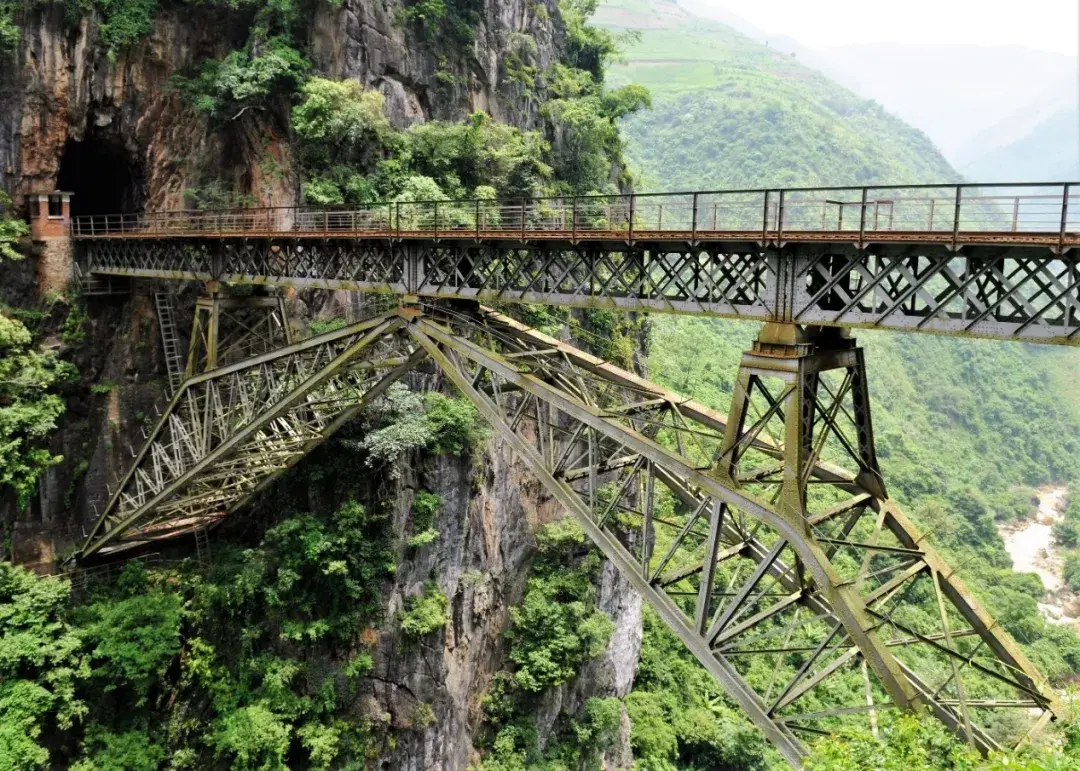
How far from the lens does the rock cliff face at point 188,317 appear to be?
63.2 feet

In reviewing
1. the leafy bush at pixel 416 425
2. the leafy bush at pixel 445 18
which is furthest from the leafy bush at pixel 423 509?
the leafy bush at pixel 445 18

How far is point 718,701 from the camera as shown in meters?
31.5

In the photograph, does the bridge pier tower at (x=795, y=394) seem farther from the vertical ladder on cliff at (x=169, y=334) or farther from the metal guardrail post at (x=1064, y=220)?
the vertical ladder on cliff at (x=169, y=334)

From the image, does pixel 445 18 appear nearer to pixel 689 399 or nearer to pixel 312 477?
pixel 312 477

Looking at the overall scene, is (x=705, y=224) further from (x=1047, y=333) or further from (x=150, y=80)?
(x=150, y=80)

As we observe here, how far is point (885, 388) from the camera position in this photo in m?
63.7

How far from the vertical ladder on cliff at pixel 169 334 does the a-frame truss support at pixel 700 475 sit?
1684mm

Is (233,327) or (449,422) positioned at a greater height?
(233,327)

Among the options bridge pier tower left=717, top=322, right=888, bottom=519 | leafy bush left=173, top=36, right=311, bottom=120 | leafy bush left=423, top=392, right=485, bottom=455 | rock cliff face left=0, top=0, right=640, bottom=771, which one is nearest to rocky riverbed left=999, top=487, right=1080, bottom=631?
rock cliff face left=0, top=0, right=640, bottom=771

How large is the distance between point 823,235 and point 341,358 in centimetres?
946

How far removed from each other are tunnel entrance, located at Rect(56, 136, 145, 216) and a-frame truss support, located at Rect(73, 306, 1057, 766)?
8.77m

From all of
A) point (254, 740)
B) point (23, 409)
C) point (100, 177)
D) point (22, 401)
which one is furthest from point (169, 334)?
point (254, 740)

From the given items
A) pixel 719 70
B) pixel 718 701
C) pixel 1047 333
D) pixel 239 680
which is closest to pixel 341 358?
pixel 239 680

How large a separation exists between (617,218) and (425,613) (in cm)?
1468
